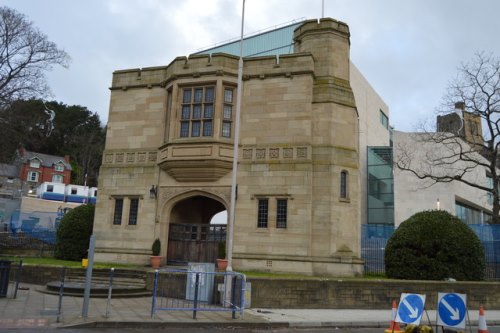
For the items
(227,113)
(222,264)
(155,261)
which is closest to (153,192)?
(155,261)

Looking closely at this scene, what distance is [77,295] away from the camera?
1562 centimetres

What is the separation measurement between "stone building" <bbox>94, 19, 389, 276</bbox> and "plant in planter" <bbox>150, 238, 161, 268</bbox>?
1.53 feet

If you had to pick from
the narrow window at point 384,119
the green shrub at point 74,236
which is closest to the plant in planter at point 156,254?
the green shrub at point 74,236

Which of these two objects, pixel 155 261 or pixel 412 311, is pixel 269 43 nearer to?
pixel 155 261

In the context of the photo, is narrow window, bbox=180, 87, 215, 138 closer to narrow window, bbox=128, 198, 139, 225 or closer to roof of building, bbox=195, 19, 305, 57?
narrow window, bbox=128, 198, 139, 225

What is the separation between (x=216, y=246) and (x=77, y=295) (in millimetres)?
7683

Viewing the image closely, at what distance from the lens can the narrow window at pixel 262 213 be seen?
67.9 ft

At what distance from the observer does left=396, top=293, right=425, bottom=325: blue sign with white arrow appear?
9.12m

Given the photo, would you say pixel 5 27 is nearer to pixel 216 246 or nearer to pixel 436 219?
pixel 216 246

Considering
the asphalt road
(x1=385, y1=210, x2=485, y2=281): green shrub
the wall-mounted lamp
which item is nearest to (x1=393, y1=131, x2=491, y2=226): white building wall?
(x1=385, y1=210, x2=485, y2=281): green shrub

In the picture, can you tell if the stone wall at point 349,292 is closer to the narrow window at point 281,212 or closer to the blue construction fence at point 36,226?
the narrow window at point 281,212

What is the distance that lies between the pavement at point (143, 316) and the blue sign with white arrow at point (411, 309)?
2.02 m

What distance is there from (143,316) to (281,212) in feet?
32.4

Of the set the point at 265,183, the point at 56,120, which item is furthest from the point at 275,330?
Result: the point at 56,120
